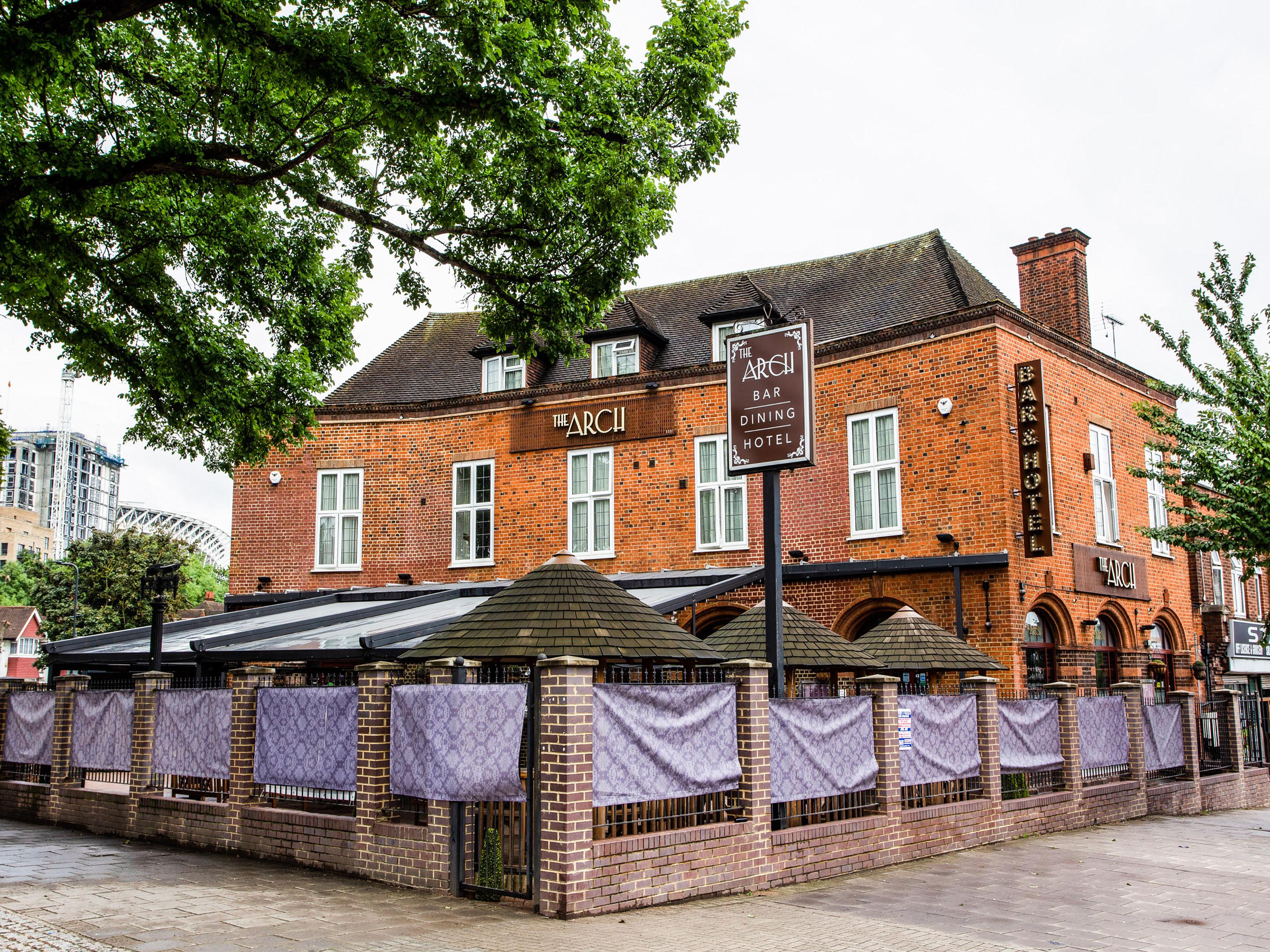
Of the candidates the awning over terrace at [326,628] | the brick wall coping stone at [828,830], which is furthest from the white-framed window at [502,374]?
the brick wall coping stone at [828,830]

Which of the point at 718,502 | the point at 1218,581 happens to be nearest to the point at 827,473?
the point at 718,502

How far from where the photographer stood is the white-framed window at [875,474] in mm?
19016

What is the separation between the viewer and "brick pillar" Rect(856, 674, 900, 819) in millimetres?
11367

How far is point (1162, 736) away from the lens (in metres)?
16.8

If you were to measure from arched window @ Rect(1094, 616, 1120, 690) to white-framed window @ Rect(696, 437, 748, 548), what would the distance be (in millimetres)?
6963

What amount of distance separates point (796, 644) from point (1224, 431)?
9584mm

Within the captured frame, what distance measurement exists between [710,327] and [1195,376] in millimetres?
9113

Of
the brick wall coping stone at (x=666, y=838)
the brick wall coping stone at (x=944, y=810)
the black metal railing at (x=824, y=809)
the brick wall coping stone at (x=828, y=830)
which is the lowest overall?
the brick wall coping stone at (x=944, y=810)

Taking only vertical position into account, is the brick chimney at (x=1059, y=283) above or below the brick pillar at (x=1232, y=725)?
above

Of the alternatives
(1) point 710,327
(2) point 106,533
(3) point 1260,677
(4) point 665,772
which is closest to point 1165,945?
(4) point 665,772

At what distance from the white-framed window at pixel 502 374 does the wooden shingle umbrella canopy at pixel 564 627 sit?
13014 mm

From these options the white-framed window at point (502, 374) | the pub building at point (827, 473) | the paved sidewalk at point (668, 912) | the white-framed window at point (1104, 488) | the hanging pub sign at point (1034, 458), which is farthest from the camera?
the white-framed window at point (502, 374)

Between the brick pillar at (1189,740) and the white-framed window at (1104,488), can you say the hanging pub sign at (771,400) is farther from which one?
the white-framed window at (1104,488)

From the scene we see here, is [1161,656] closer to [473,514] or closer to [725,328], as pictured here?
[725,328]
